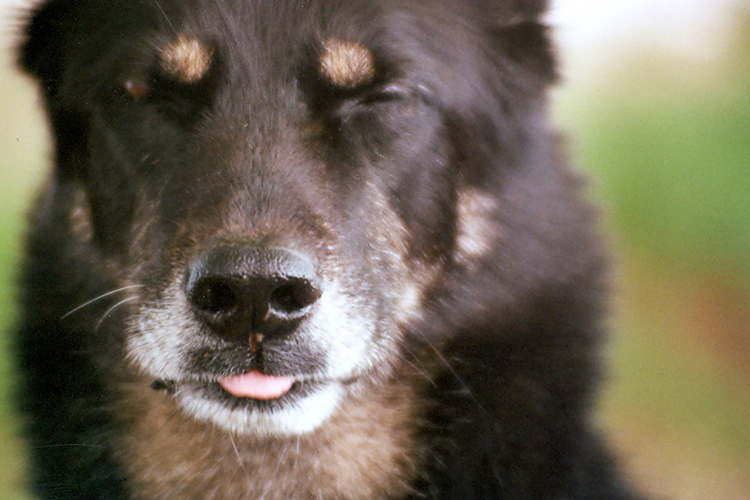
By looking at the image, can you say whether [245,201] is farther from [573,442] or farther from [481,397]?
[573,442]

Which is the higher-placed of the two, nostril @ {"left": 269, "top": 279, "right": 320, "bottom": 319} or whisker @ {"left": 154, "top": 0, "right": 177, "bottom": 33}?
whisker @ {"left": 154, "top": 0, "right": 177, "bottom": 33}

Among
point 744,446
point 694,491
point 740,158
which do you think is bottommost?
point 694,491

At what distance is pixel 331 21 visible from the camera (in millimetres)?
1124

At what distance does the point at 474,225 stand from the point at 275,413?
1.56 ft

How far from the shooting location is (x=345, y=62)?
1117 millimetres

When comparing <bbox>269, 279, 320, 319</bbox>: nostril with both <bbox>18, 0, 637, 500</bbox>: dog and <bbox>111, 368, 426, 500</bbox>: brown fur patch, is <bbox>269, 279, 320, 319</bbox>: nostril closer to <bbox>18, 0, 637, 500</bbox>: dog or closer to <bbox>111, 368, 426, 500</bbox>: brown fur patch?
<bbox>18, 0, 637, 500</bbox>: dog

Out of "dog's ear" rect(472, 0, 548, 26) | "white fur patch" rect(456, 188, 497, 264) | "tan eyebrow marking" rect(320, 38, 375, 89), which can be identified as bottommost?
"white fur patch" rect(456, 188, 497, 264)

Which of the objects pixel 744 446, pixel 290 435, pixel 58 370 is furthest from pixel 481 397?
pixel 58 370

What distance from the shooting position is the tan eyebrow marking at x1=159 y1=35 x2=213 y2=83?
1113 millimetres

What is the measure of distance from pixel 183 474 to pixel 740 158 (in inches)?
45.7

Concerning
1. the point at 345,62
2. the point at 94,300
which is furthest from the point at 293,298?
the point at 94,300

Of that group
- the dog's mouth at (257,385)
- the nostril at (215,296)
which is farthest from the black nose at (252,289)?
the dog's mouth at (257,385)

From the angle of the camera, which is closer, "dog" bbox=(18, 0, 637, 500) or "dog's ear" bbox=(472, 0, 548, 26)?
"dog" bbox=(18, 0, 637, 500)

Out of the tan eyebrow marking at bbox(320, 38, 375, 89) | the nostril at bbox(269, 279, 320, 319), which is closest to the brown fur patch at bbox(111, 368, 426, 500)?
the nostril at bbox(269, 279, 320, 319)
